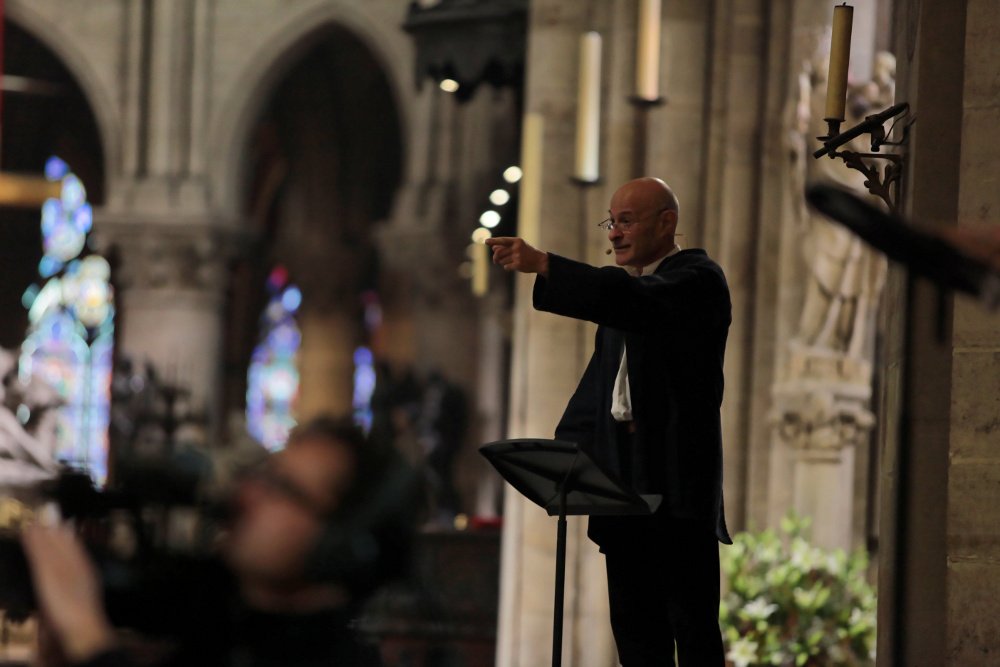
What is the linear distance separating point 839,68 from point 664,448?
124 cm

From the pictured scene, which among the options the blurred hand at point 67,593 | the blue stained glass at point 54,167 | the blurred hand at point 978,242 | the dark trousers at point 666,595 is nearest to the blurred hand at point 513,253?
the dark trousers at point 666,595

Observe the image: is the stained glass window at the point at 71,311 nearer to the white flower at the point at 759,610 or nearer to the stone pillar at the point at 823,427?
the stone pillar at the point at 823,427

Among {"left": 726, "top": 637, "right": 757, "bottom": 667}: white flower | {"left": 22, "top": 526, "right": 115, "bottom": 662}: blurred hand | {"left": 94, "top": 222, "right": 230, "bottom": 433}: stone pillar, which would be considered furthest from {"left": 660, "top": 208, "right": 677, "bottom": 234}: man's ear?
{"left": 94, "top": 222, "right": 230, "bottom": 433}: stone pillar

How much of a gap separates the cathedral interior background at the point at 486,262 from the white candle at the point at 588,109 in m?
0.02

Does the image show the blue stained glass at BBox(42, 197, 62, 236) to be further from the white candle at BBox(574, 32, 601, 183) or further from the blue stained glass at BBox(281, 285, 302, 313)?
the white candle at BBox(574, 32, 601, 183)

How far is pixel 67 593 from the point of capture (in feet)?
7.04

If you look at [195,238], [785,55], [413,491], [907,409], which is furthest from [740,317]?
[195,238]

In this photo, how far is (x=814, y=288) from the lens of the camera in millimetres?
8625

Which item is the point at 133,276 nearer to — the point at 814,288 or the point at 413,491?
the point at 814,288

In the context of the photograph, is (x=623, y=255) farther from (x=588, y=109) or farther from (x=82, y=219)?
(x=82, y=219)

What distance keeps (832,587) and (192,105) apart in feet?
61.8

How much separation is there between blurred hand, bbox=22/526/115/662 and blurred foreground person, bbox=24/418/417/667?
0.04ft

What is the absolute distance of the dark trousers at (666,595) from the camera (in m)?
4.42

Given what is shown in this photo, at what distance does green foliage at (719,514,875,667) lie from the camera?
305 inches
